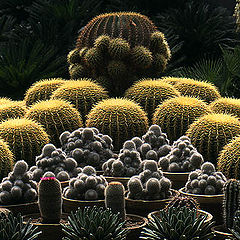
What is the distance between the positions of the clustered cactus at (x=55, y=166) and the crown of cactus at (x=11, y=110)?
208 cm

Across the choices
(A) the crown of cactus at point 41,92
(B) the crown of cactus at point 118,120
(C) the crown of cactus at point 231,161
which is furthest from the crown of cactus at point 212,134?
(A) the crown of cactus at point 41,92

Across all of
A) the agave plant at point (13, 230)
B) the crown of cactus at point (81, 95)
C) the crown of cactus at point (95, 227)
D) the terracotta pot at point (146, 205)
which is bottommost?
the terracotta pot at point (146, 205)

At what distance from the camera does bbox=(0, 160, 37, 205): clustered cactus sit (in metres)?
5.04

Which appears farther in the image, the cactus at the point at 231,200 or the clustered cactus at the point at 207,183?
the clustered cactus at the point at 207,183

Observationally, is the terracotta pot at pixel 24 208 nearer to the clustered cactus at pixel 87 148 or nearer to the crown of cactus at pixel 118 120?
the clustered cactus at pixel 87 148

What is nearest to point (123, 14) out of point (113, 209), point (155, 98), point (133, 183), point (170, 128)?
point (155, 98)

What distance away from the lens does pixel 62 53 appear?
43.4 ft

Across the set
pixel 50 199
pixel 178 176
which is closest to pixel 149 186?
pixel 178 176

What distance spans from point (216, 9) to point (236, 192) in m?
10.2

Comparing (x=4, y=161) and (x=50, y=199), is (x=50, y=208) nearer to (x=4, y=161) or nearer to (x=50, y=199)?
(x=50, y=199)

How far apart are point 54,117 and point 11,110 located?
2.88 feet

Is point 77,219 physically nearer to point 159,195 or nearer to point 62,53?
point 159,195

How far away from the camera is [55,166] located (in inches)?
222

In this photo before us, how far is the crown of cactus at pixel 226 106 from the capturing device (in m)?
7.50
